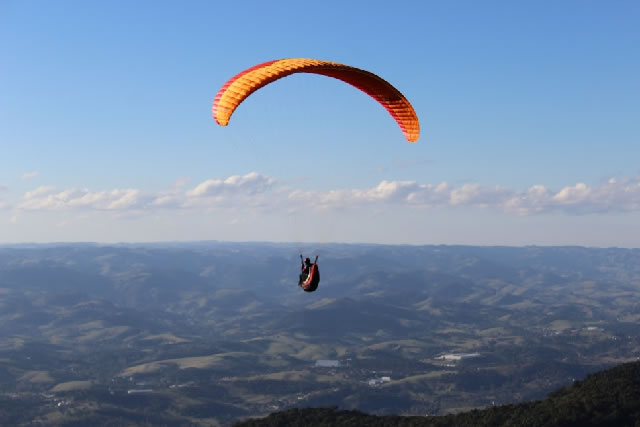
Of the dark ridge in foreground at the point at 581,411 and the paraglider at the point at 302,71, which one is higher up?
the paraglider at the point at 302,71

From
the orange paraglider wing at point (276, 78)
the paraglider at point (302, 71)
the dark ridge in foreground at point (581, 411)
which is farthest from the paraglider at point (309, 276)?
the dark ridge in foreground at point (581, 411)

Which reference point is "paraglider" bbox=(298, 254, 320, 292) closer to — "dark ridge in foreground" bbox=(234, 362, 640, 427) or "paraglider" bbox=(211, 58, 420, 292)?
"paraglider" bbox=(211, 58, 420, 292)

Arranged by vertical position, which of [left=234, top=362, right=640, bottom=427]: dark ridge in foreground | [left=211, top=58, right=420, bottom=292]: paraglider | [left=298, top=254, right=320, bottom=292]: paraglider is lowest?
[left=234, top=362, right=640, bottom=427]: dark ridge in foreground

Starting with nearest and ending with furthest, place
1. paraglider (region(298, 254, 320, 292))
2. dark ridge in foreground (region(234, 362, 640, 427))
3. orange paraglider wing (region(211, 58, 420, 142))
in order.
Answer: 1. orange paraglider wing (region(211, 58, 420, 142))
2. paraglider (region(298, 254, 320, 292))
3. dark ridge in foreground (region(234, 362, 640, 427))

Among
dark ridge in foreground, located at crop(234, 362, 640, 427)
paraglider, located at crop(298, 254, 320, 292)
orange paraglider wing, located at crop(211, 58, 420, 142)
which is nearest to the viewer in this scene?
orange paraglider wing, located at crop(211, 58, 420, 142)

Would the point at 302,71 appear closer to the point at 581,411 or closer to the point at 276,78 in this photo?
the point at 276,78

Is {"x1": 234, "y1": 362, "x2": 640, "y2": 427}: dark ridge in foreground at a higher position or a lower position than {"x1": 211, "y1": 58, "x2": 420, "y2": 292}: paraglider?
lower

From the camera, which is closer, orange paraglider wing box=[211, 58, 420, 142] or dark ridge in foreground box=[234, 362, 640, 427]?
orange paraglider wing box=[211, 58, 420, 142]

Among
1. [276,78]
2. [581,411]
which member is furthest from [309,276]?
[581,411]

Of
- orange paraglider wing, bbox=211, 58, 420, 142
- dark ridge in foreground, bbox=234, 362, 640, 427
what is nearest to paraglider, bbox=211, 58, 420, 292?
orange paraglider wing, bbox=211, 58, 420, 142

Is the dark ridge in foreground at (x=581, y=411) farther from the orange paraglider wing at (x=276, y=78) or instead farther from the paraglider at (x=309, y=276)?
the orange paraglider wing at (x=276, y=78)

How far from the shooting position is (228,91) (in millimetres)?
53844

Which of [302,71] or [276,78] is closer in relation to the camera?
[276,78]

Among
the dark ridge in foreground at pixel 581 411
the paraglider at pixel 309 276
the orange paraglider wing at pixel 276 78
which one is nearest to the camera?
the orange paraglider wing at pixel 276 78
